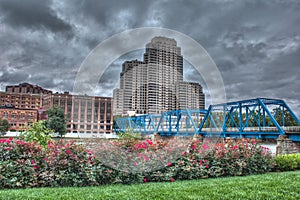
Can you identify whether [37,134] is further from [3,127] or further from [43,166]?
[3,127]

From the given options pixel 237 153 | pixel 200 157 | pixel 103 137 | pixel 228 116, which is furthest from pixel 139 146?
pixel 228 116

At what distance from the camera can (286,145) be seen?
714 inches

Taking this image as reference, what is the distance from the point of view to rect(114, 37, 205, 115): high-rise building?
6.19m

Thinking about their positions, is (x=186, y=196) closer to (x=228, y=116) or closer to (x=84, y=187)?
(x=84, y=187)

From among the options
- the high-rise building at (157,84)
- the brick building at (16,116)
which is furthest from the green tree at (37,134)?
the brick building at (16,116)

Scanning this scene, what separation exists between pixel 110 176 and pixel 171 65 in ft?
10.6

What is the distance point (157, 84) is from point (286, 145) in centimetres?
1533

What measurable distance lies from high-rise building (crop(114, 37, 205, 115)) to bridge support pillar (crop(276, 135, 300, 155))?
44.9ft

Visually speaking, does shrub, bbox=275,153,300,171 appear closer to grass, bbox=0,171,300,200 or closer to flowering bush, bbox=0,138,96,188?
grass, bbox=0,171,300,200

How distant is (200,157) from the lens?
719 cm

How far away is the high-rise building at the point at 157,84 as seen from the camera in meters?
6.19

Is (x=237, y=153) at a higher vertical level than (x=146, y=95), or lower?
lower

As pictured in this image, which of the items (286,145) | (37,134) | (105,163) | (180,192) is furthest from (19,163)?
(286,145)

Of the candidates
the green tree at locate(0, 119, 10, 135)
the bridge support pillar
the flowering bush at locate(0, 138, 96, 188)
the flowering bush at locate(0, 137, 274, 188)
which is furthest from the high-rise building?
the green tree at locate(0, 119, 10, 135)
